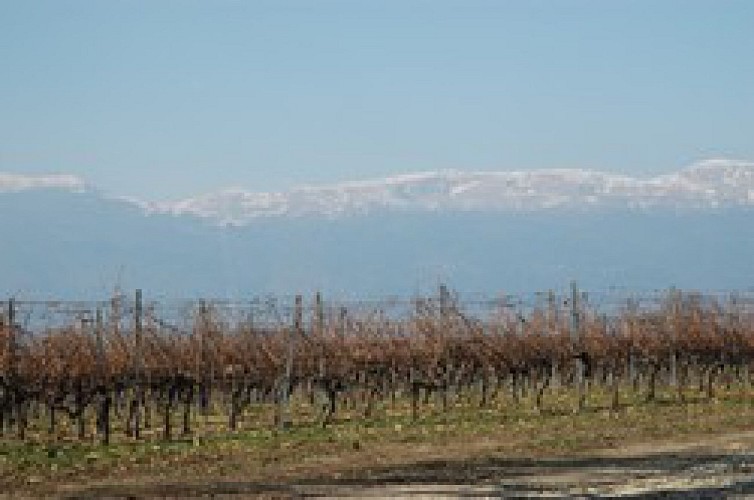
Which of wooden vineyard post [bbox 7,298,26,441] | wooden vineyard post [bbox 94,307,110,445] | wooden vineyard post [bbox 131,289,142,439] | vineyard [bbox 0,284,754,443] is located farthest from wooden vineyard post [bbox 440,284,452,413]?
wooden vineyard post [bbox 7,298,26,441]

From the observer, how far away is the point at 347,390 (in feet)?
127

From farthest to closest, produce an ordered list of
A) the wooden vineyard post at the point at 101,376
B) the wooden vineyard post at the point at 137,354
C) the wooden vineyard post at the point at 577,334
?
1. the wooden vineyard post at the point at 577,334
2. the wooden vineyard post at the point at 137,354
3. the wooden vineyard post at the point at 101,376

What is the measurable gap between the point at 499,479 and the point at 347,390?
1908cm

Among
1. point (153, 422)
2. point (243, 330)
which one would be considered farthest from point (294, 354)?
point (153, 422)

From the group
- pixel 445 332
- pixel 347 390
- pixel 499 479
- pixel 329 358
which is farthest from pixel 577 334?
pixel 499 479

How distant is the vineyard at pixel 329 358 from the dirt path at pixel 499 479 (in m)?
7.68

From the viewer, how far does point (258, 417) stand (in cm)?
3534

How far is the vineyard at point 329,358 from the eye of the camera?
29531 mm

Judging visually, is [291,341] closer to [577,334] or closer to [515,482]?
[577,334]

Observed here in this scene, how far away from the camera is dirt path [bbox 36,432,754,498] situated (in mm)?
18250

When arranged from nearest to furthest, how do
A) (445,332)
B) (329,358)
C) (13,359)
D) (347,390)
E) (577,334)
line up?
(13,359), (329,358), (445,332), (347,390), (577,334)

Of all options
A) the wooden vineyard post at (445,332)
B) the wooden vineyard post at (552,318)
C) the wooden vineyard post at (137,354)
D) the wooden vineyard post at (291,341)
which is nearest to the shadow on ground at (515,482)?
the wooden vineyard post at (137,354)

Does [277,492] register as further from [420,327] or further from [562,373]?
[562,373]

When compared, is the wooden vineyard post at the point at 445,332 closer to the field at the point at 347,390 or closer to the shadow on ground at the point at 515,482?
the field at the point at 347,390
